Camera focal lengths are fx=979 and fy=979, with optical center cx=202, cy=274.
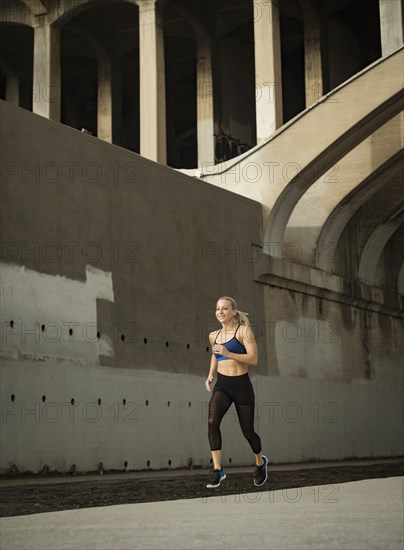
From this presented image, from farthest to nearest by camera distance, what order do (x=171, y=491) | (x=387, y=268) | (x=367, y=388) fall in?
(x=387, y=268) → (x=367, y=388) → (x=171, y=491)

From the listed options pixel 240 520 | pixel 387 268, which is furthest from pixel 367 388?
pixel 240 520

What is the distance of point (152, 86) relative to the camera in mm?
25562

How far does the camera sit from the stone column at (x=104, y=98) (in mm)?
30438

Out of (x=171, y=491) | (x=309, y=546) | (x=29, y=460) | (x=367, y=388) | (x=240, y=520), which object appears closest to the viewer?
(x=309, y=546)

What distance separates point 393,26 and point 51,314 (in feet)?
42.7

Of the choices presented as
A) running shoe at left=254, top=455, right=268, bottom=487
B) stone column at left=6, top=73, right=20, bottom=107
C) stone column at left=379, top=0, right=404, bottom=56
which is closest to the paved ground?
running shoe at left=254, top=455, right=268, bottom=487

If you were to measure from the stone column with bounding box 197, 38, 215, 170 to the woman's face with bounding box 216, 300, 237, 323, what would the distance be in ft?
61.6

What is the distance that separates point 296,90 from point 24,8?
34.9 ft

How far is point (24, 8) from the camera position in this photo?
28.3m

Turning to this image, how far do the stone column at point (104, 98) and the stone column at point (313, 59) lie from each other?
6352 millimetres

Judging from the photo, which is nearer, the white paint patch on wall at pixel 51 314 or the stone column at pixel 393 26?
the white paint patch on wall at pixel 51 314

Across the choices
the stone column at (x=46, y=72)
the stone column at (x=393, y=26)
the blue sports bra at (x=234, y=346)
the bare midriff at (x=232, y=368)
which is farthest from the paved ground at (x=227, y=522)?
the stone column at (x=46, y=72)

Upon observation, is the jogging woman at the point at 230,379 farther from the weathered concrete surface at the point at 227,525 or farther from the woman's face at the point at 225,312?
the weathered concrete surface at the point at 227,525

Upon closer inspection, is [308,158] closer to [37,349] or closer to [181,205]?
[181,205]
